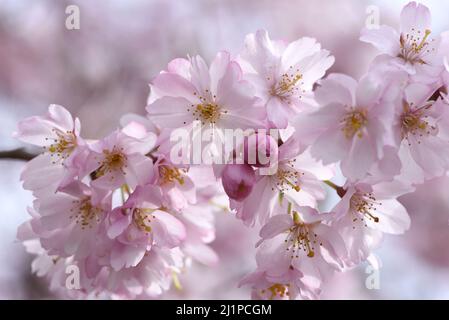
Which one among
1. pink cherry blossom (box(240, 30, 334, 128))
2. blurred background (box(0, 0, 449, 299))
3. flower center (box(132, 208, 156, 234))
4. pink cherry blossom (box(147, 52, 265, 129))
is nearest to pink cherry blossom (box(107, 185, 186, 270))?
flower center (box(132, 208, 156, 234))

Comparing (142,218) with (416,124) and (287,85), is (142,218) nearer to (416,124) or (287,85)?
(287,85)

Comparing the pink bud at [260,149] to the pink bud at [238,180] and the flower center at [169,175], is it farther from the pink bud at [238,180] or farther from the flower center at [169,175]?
the flower center at [169,175]

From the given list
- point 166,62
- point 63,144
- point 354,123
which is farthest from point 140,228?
point 166,62

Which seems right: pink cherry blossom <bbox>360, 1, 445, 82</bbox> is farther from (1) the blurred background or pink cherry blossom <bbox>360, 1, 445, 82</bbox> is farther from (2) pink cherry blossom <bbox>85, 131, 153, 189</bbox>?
(1) the blurred background

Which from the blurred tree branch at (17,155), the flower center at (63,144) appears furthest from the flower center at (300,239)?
the blurred tree branch at (17,155)

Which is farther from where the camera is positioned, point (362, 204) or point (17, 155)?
point (17, 155)
